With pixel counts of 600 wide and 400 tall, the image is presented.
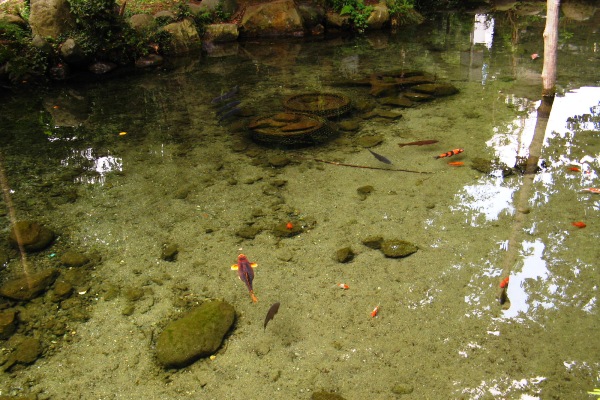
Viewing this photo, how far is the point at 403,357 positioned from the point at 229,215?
102 inches

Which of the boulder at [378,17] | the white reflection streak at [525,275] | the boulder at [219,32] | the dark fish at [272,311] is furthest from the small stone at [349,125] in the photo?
the boulder at [378,17]

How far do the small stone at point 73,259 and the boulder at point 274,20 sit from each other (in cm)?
1154

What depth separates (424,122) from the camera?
721cm

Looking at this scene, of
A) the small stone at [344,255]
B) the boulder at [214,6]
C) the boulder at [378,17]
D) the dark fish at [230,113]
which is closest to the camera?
the small stone at [344,255]

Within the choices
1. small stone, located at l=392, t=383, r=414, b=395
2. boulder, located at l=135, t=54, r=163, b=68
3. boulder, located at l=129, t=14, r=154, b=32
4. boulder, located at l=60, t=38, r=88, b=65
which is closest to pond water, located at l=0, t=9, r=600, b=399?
small stone, located at l=392, t=383, r=414, b=395

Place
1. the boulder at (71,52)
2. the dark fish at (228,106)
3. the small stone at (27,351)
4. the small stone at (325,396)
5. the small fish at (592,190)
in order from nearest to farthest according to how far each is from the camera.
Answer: the small stone at (325,396) < the small stone at (27,351) < the small fish at (592,190) < the dark fish at (228,106) < the boulder at (71,52)

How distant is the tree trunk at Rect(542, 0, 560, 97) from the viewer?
22.7 ft

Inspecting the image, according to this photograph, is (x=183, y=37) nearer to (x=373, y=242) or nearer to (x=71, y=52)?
(x=71, y=52)

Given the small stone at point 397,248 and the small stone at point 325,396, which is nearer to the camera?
the small stone at point 325,396

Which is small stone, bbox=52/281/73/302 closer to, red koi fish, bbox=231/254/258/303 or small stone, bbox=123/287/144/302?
small stone, bbox=123/287/144/302

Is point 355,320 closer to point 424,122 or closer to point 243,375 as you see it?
point 243,375

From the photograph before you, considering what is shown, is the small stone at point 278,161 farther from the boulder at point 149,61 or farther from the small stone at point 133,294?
the boulder at point 149,61

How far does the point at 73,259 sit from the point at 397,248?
324 cm

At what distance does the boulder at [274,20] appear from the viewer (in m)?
14.4
